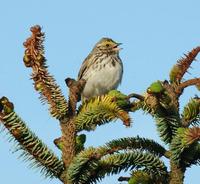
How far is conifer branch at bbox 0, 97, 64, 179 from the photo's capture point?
14.6 feet

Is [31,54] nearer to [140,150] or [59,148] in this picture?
[59,148]

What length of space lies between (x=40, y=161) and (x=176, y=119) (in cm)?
120

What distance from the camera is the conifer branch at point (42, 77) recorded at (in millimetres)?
4816

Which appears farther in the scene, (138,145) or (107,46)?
(107,46)

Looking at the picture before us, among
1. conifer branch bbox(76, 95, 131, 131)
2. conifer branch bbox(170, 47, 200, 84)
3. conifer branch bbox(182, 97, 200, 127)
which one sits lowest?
conifer branch bbox(76, 95, 131, 131)

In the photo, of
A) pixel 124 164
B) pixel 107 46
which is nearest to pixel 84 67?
pixel 107 46

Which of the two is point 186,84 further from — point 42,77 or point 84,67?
point 84,67

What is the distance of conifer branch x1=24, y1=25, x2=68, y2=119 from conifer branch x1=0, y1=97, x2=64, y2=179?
433mm

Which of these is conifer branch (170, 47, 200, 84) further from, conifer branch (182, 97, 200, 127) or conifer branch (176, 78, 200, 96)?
conifer branch (182, 97, 200, 127)

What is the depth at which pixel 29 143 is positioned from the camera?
4531 millimetres

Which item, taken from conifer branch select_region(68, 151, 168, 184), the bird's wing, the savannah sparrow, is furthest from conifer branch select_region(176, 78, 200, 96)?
the bird's wing

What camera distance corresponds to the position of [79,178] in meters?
4.36

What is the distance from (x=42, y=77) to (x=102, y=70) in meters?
8.06

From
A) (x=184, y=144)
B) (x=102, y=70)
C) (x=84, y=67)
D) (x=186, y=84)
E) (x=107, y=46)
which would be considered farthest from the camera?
(x=107, y=46)
